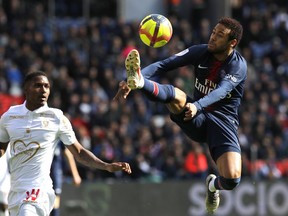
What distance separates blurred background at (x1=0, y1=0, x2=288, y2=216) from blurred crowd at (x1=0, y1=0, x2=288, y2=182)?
3 centimetres

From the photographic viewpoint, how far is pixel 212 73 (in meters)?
11.0

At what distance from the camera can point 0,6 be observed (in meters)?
25.3

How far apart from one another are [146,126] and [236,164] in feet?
33.9

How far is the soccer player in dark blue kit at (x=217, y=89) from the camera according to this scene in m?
10.8

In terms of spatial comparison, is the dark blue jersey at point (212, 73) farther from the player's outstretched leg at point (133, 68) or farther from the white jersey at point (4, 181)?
the white jersey at point (4, 181)

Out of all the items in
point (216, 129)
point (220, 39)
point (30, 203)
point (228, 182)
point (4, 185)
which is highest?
point (220, 39)

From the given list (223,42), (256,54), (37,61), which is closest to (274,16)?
(256,54)

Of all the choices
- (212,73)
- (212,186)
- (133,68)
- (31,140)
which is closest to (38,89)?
(31,140)

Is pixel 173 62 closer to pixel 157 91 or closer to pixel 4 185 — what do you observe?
pixel 157 91

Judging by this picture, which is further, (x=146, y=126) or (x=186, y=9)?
(x=186, y=9)

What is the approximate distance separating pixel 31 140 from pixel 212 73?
246 cm

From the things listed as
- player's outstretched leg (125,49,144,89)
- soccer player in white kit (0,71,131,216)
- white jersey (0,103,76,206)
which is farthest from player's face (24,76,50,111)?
player's outstretched leg (125,49,144,89)

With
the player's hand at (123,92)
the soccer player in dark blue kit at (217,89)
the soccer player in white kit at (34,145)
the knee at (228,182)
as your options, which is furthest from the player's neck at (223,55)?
the soccer player in white kit at (34,145)

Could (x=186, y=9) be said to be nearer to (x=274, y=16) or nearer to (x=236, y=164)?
(x=274, y=16)
